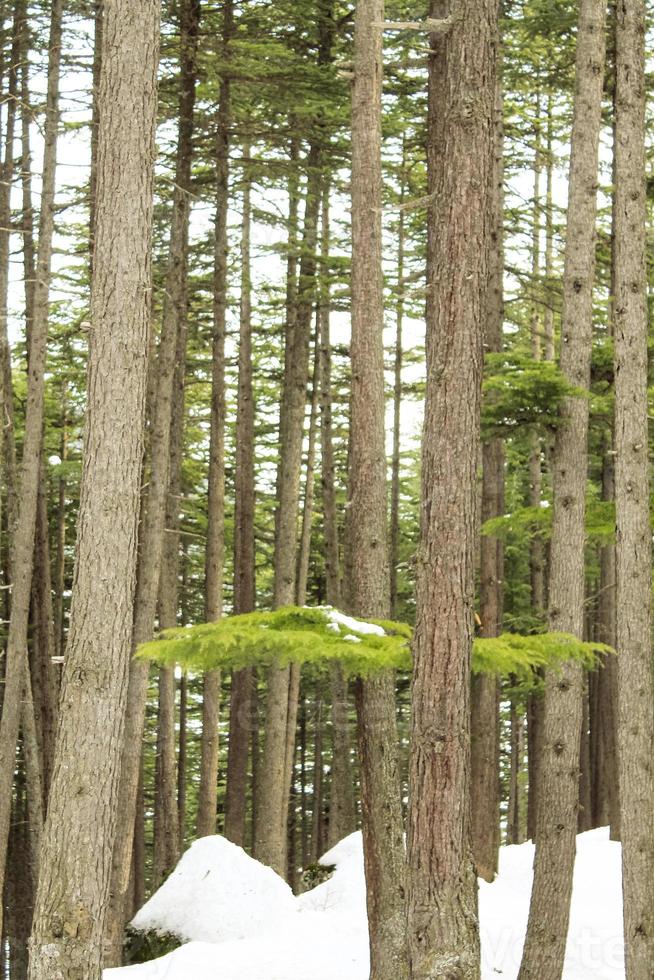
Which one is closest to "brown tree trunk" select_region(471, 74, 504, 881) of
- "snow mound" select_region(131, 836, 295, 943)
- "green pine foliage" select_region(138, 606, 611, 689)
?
"snow mound" select_region(131, 836, 295, 943)

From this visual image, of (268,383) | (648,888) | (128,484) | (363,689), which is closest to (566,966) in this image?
(648,888)

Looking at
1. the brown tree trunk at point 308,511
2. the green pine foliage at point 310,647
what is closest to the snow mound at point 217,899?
the green pine foliage at point 310,647

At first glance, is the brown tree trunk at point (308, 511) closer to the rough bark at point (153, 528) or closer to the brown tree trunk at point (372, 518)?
the rough bark at point (153, 528)

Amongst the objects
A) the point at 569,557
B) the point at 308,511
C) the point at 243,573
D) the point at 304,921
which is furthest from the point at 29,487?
the point at 308,511

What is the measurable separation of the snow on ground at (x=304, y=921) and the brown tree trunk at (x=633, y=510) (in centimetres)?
315

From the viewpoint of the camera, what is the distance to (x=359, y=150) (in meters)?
9.40

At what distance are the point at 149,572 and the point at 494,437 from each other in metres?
5.35

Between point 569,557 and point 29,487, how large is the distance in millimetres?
7025

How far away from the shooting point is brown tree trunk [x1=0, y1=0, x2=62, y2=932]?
13.3 m

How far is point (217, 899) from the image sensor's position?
44.0ft

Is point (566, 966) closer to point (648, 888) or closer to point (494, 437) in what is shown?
point (648, 888)

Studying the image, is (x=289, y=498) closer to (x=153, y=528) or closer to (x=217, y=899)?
(x=153, y=528)

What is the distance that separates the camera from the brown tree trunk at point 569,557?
895 centimetres

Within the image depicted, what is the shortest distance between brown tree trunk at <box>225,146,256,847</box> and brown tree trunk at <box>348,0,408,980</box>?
277 inches
